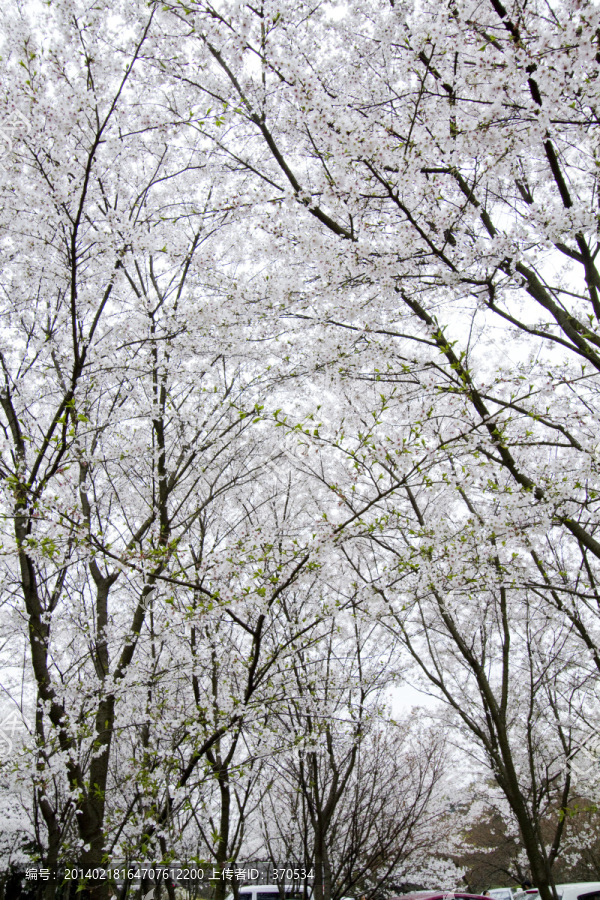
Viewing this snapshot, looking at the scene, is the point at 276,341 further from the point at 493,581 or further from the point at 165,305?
the point at 493,581

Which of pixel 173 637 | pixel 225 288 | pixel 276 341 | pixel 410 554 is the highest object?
pixel 225 288

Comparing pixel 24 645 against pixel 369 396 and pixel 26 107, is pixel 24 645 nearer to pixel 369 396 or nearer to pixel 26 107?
pixel 369 396

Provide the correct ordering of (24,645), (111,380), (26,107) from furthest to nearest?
(24,645)
(111,380)
(26,107)

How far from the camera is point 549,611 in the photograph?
261 inches

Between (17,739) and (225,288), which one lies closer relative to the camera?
(17,739)

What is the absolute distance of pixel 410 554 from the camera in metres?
3.97

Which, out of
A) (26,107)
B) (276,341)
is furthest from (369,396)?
(26,107)

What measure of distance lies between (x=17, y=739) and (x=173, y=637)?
5.58 ft

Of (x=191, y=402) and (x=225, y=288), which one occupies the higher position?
(x=225, y=288)

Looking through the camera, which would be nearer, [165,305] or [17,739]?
[17,739]

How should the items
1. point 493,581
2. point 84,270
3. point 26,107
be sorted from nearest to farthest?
point 26,107, point 493,581, point 84,270

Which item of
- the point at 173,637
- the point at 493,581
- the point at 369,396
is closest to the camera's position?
the point at 493,581

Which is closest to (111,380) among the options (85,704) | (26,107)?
(26,107)

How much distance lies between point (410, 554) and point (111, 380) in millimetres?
3450
